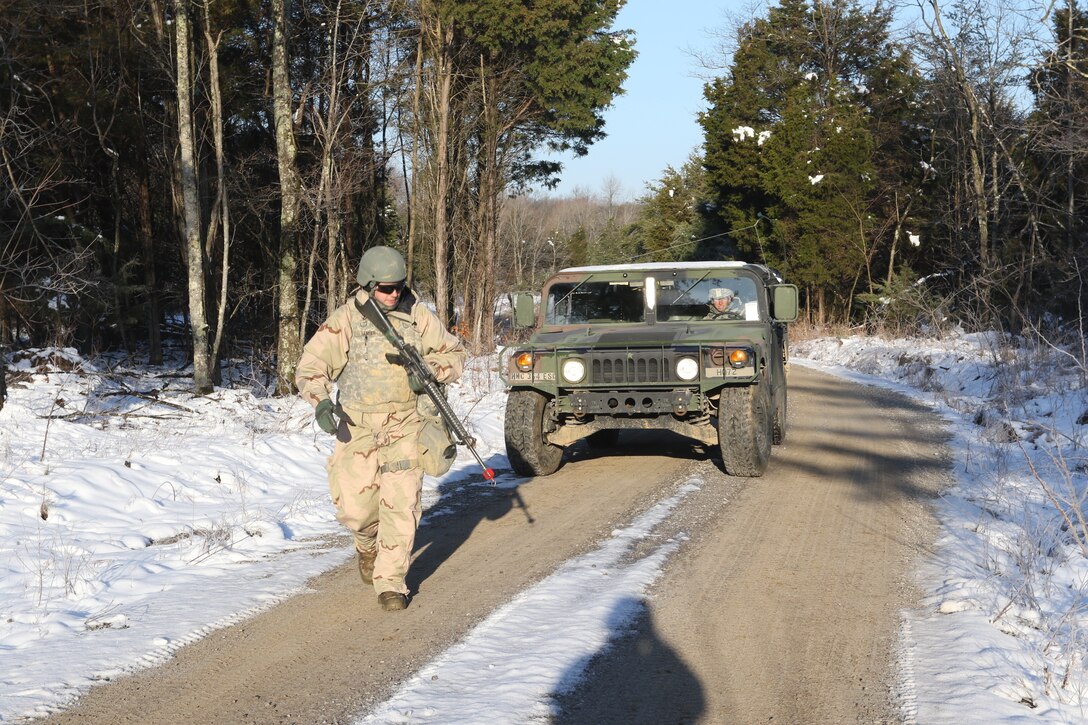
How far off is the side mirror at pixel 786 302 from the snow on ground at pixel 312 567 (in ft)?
6.37

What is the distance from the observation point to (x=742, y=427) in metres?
8.05

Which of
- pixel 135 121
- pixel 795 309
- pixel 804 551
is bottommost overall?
pixel 804 551

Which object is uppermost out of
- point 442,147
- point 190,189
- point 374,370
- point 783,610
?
point 442,147

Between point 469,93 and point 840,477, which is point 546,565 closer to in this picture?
point 840,477

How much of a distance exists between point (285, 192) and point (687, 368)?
9181mm

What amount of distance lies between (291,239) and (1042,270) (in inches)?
646

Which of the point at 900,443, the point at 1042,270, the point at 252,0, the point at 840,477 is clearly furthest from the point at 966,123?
the point at 840,477

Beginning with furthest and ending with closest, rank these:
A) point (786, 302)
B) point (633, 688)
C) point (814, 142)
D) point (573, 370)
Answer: point (814, 142) → point (786, 302) → point (573, 370) → point (633, 688)

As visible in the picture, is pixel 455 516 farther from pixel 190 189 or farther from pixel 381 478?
pixel 190 189

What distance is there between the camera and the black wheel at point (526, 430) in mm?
8406

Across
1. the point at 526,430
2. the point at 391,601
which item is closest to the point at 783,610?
the point at 391,601

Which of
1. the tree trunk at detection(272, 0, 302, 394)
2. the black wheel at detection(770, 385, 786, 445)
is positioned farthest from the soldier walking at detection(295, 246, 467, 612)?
the tree trunk at detection(272, 0, 302, 394)

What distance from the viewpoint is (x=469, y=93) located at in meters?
25.0

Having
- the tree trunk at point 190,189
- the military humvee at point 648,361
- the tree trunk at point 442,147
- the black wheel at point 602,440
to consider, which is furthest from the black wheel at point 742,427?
the tree trunk at point 442,147
